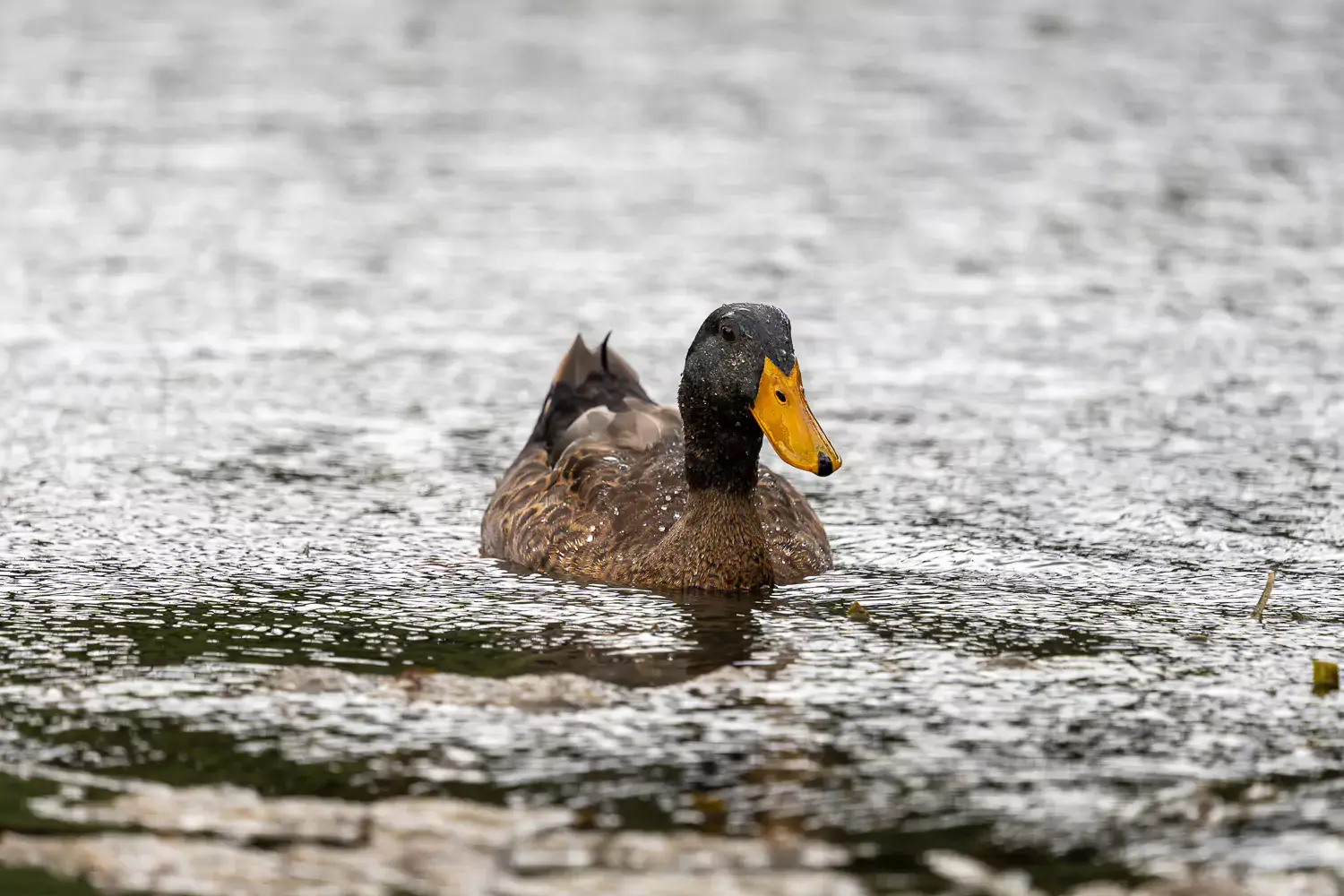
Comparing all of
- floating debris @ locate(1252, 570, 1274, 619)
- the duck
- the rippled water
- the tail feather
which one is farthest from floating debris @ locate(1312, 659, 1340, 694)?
the tail feather

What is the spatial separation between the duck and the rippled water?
204 millimetres

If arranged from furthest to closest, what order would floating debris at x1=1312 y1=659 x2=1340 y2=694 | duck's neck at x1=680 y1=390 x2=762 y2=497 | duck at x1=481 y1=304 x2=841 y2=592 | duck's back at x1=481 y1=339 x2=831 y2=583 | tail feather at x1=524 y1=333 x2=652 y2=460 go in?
1. tail feather at x1=524 y1=333 x2=652 y2=460
2. duck's back at x1=481 y1=339 x2=831 y2=583
3. duck's neck at x1=680 y1=390 x2=762 y2=497
4. duck at x1=481 y1=304 x2=841 y2=592
5. floating debris at x1=1312 y1=659 x2=1340 y2=694

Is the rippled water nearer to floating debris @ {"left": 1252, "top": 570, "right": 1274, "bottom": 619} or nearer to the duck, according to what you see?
floating debris @ {"left": 1252, "top": 570, "right": 1274, "bottom": 619}

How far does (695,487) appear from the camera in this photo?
8.59 metres

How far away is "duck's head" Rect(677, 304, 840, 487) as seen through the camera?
8039 millimetres

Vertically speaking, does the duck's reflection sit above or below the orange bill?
below

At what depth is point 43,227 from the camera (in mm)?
16453

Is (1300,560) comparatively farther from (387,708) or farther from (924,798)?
(387,708)

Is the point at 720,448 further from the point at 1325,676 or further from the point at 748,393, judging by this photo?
the point at 1325,676

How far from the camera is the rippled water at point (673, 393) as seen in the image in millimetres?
6293

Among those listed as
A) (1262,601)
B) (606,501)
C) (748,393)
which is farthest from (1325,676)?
(606,501)

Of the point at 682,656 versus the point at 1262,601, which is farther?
the point at 1262,601

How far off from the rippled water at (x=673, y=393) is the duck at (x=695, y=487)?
0.67 ft

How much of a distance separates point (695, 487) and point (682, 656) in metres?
1.25
